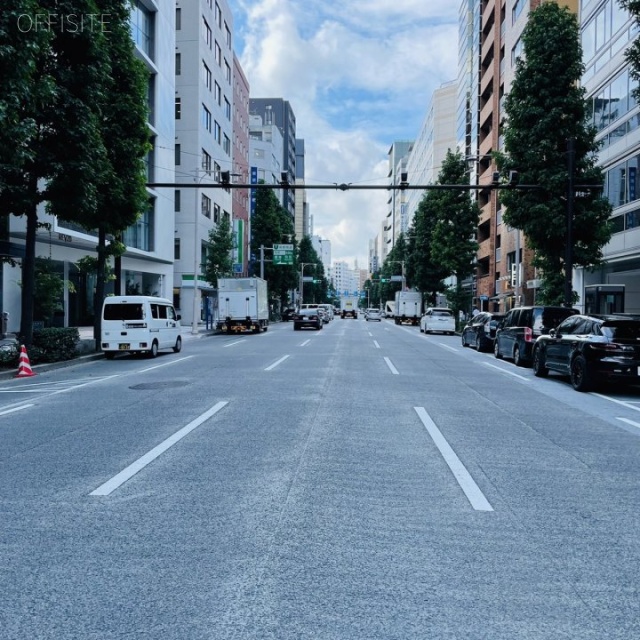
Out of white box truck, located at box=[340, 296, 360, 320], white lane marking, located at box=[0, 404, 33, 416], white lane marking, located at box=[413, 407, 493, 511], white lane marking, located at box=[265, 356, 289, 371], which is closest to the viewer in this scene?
white lane marking, located at box=[413, 407, 493, 511]

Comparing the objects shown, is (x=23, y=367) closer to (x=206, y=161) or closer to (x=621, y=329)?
(x=621, y=329)

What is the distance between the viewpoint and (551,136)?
22.6m

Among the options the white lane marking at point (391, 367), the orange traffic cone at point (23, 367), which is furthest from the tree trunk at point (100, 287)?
the white lane marking at point (391, 367)

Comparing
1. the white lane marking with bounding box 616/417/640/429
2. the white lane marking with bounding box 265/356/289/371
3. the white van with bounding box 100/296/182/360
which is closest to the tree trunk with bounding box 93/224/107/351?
the white van with bounding box 100/296/182/360

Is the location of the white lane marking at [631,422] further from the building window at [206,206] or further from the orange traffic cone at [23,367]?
the building window at [206,206]

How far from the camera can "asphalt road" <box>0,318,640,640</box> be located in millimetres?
3160

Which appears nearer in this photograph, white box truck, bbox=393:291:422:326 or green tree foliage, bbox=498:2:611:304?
green tree foliage, bbox=498:2:611:304

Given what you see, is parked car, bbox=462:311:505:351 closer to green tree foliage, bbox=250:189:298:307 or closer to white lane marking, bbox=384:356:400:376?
white lane marking, bbox=384:356:400:376

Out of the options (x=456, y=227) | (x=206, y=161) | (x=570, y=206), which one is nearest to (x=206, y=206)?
(x=206, y=161)

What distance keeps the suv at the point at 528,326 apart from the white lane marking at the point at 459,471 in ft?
34.5

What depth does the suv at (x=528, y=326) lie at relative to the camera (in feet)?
59.5

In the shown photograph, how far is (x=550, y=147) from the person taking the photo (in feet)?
73.7

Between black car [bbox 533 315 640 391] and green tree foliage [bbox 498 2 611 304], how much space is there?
9.91 metres

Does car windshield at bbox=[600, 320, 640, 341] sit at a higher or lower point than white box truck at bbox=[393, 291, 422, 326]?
lower
